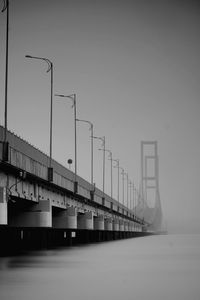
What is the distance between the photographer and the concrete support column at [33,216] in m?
46.7

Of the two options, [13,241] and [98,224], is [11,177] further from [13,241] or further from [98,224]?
[98,224]

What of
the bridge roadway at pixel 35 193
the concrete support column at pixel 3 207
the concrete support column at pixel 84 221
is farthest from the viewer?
the concrete support column at pixel 84 221

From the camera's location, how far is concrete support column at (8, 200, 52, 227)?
153 ft

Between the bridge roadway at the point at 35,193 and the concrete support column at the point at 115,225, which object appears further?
the concrete support column at the point at 115,225

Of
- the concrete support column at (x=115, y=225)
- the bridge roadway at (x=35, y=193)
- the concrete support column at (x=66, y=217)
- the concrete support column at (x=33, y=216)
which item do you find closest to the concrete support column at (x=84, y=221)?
the bridge roadway at (x=35, y=193)

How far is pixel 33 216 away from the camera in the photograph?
47031 millimetres

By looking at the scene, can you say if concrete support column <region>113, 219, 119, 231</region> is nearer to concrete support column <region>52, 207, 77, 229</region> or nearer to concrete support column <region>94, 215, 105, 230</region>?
concrete support column <region>94, 215, 105, 230</region>

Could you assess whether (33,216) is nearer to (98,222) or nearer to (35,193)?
(35,193)

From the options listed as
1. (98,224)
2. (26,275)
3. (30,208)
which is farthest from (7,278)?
(98,224)

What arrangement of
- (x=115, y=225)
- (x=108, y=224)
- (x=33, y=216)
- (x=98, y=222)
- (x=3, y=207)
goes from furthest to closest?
(x=115, y=225), (x=108, y=224), (x=98, y=222), (x=33, y=216), (x=3, y=207)

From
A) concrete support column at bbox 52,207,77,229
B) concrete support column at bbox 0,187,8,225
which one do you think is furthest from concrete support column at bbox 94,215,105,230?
concrete support column at bbox 0,187,8,225

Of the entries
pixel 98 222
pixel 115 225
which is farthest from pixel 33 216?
pixel 115 225

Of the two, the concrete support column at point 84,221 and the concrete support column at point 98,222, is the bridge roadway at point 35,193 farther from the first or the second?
the concrete support column at point 98,222

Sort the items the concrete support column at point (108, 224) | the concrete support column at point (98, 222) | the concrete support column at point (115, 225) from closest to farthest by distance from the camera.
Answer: the concrete support column at point (98, 222), the concrete support column at point (108, 224), the concrete support column at point (115, 225)
